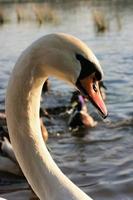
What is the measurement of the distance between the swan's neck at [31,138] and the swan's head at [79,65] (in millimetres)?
203

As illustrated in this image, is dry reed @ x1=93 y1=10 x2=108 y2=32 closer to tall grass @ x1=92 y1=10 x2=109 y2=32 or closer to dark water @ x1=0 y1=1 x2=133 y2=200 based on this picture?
tall grass @ x1=92 y1=10 x2=109 y2=32

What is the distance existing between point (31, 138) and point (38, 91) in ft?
0.91

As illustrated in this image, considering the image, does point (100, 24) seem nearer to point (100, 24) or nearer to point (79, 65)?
point (100, 24)

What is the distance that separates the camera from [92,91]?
2.91 meters

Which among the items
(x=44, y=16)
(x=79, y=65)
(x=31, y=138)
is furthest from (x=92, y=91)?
(x=44, y=16)

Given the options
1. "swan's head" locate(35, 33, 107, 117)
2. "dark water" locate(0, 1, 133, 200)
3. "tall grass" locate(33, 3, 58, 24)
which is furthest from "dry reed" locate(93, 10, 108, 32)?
"swan's head" locate(35, 33, 107, 117)

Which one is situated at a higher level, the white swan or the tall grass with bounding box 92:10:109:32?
the white swan

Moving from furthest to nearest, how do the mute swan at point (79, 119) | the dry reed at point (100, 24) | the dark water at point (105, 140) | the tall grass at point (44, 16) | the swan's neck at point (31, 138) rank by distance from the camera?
the tall grass at point (44, 16)
the dry reed at point (100, 24)
the mute swan at point (79, 119)
the dark water at point (105, 140)
the swan's neck at point (31, 138)

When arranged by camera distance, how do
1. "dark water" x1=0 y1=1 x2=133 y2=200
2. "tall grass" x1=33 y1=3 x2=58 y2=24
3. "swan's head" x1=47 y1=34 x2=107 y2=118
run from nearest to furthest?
"swan's head" x1=47 y1=34 x2=107 y2=118
"dark water" x1=0 y1=1 x2=133 y2=200
"tall grass" x1=33 y1=3 x2=58 y2=24

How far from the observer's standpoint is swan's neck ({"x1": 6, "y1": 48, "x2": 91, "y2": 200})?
2961 mm

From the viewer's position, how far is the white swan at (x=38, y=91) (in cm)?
285

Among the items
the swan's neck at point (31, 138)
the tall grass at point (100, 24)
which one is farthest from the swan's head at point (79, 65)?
the tall grass at point (100, 24)

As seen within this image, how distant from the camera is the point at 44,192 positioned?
3031 millimetres

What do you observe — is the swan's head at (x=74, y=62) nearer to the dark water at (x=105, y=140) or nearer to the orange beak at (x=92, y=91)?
the orange beak at (x=92, y=91)
